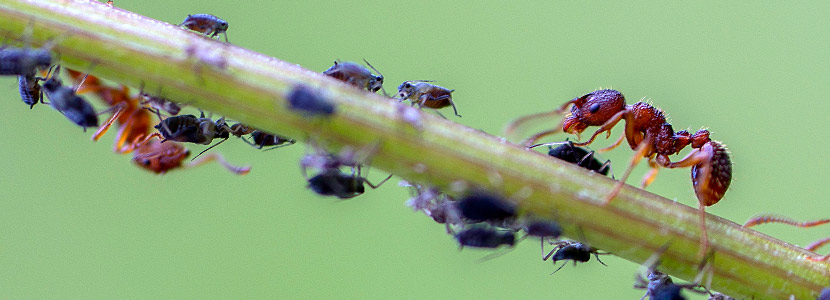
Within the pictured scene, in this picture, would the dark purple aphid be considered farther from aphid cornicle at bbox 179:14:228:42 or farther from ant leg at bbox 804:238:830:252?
ant leg at bbox 804:238:830:252

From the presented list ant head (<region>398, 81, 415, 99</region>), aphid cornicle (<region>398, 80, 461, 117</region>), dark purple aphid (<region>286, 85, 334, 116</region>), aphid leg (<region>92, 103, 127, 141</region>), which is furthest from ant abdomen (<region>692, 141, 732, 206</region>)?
aphid leg (<region>92, 103, 127, 141</region>)

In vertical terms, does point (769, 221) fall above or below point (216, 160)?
above

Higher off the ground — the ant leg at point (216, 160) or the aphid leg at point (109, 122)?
the aphid leg at point (109, 122)

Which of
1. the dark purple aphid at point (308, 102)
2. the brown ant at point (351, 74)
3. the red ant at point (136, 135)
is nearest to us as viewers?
the dark purple aphid at point (308, 102)

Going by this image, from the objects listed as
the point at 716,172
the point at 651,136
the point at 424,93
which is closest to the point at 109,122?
the point at 424,93

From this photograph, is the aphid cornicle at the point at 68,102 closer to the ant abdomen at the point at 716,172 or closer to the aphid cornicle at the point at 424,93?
the aphid cornicle at the point at 424,93

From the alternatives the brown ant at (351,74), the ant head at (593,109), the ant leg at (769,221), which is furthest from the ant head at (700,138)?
the brown ant at (351,74)

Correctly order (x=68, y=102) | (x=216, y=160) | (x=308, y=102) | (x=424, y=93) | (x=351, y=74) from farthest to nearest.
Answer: (x=216, y=160) < (x=424, y=93) < (x=351, y=74) < (x=68, y=102) < (x=308, y=102)

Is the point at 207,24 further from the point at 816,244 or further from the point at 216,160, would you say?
the point at 816,244

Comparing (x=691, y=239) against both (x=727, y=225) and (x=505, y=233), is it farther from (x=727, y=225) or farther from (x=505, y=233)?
(x=505, y=233)
